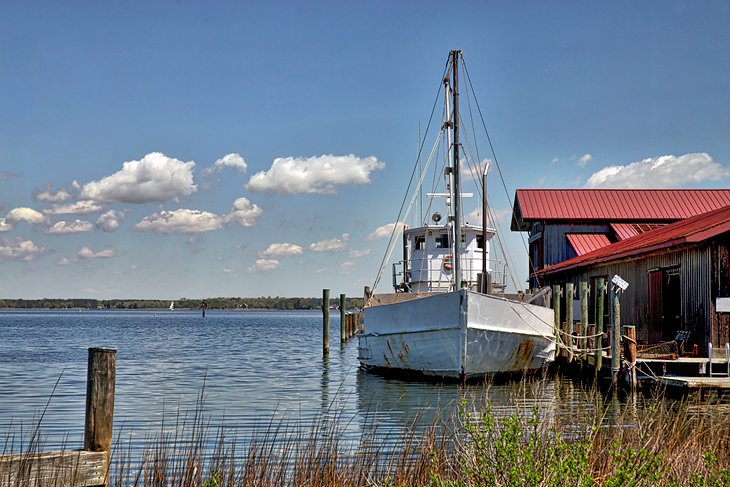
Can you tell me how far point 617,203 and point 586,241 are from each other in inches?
120

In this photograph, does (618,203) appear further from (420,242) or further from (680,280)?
(680,280)

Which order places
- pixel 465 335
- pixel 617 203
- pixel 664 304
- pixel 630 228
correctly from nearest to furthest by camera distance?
pixel 465 335 → pixel 664 304 → pixel 630 228 → pixel 617 203

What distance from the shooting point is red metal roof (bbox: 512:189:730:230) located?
119 feet

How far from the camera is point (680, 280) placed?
19750 millimetres

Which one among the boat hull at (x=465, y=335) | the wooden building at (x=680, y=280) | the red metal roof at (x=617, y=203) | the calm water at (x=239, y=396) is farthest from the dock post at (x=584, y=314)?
the red metal roof at (x=617, y=203)

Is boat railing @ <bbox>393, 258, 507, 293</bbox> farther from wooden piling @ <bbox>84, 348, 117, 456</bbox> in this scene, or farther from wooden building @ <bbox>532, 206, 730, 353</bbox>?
wooden piling @ <bbox>84, 348, 117, 456</bbox>

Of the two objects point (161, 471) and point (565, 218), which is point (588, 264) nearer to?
point (565, 218)

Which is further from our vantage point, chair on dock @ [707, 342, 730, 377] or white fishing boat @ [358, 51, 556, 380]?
white fishing boat @ [358, 51, 556, 380]

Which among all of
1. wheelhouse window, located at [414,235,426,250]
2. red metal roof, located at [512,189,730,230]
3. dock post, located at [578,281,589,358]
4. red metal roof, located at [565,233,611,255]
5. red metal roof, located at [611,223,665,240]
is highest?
red metal roof, located at [512,189,730,230]

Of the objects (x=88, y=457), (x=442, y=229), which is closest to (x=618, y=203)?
(x=442, y=229)

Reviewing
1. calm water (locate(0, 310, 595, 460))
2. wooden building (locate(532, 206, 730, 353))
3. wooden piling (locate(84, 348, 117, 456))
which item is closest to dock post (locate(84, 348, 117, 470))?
wooden piling (locate(84, 348, 117, 456))

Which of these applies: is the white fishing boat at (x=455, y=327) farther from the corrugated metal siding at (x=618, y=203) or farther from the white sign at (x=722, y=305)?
the corrugated metal siding at (x=618, y=203)

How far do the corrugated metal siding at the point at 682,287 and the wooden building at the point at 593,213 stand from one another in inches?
386

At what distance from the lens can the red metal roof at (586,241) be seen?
34.6 metres
